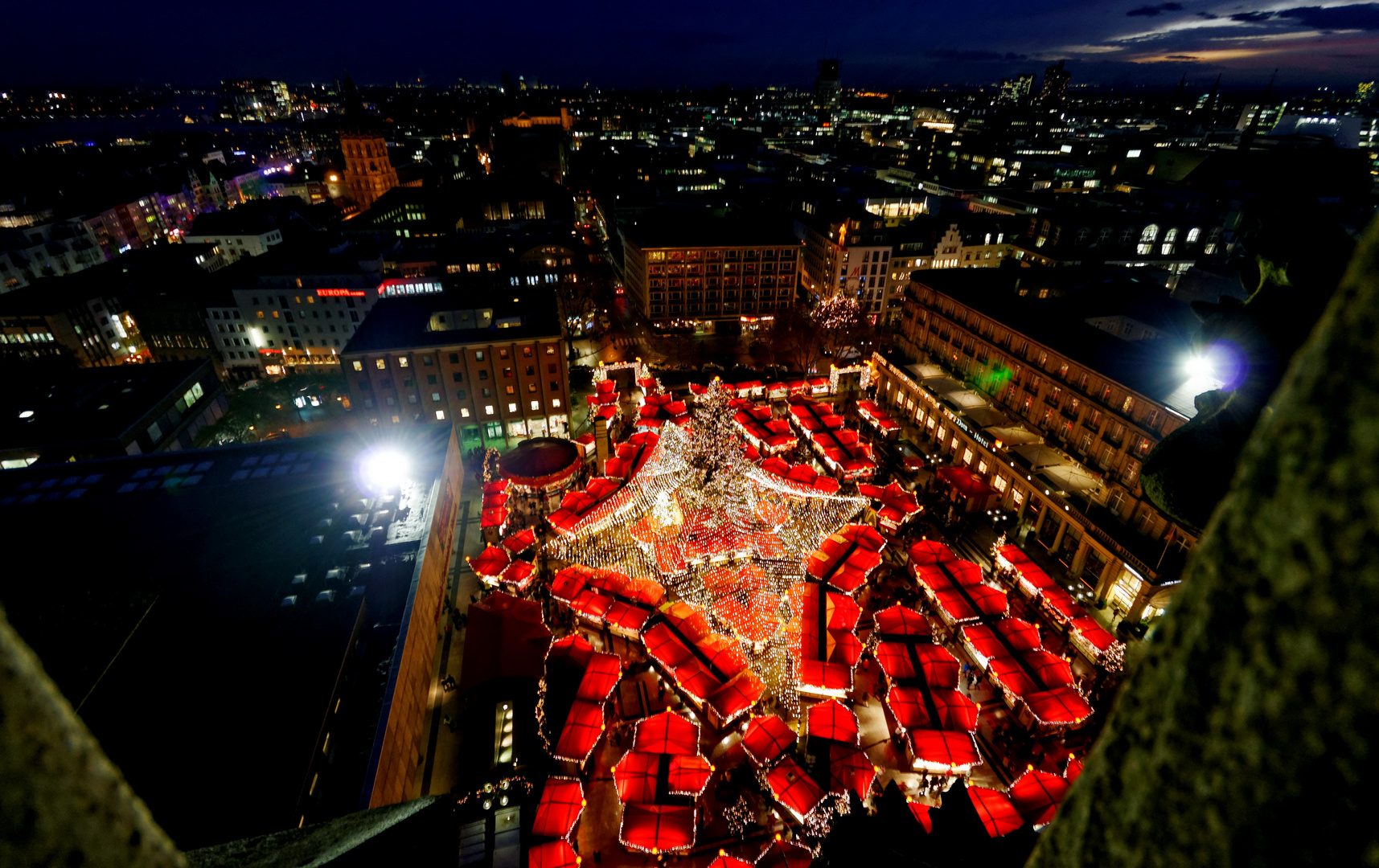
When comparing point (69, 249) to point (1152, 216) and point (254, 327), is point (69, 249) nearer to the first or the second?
point (254, 327)

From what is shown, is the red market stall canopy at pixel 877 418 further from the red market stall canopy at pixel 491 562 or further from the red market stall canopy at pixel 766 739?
the red market stall canopy at pixel 491 562

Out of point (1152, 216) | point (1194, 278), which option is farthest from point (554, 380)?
point (1152, 216)

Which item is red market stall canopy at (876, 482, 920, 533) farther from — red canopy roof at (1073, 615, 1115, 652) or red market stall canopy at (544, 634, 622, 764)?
red market stall canopy at (544, 634, 622, 764)

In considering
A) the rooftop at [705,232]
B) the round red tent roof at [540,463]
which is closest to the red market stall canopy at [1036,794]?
the round red tent roof at [540,463]

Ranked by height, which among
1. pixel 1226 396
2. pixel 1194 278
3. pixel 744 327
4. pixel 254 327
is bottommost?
pixel 744 327

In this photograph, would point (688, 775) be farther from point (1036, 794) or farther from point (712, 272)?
point (712, 272)

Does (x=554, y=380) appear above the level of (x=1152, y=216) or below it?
below

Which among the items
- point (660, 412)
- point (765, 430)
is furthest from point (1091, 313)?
point (660, 412)
